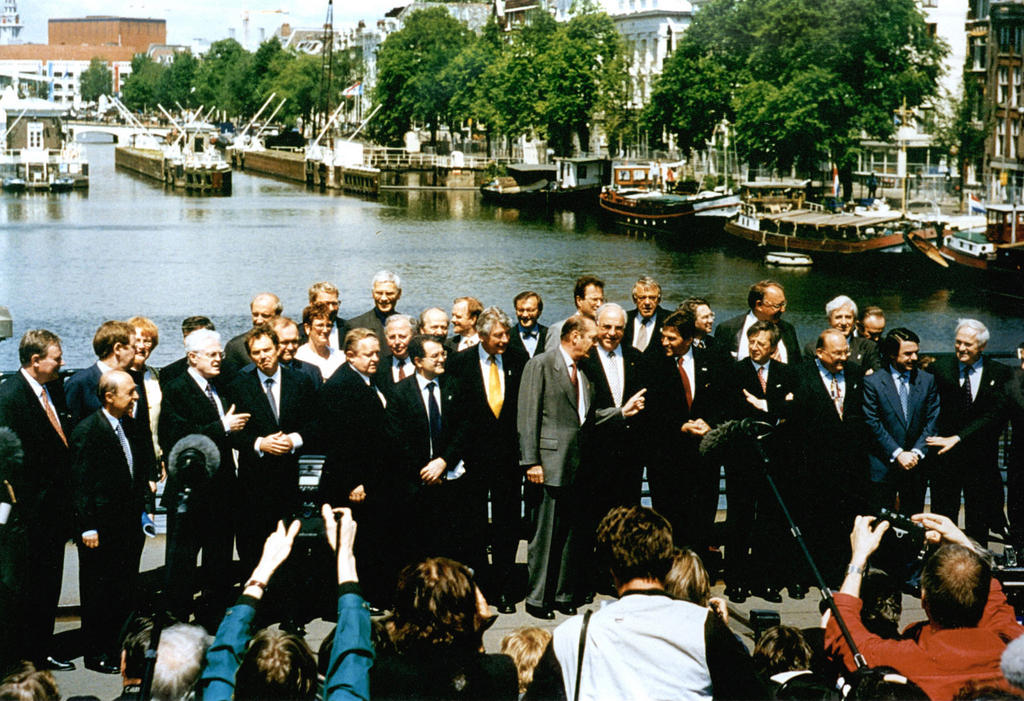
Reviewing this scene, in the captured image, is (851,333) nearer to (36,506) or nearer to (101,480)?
(101,480)

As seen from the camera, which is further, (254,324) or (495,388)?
(254,324)

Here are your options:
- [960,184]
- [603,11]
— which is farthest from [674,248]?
[603,11]

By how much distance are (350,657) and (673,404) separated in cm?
367

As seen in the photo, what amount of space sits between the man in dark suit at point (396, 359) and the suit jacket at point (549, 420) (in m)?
0.56

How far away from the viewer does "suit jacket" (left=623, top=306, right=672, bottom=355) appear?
6426mm

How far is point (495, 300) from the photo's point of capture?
129ft

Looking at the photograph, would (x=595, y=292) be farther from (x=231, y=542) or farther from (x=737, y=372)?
(x=231, y=542)

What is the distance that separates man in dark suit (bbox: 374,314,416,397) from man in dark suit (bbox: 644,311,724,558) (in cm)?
116

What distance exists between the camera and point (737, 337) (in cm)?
712

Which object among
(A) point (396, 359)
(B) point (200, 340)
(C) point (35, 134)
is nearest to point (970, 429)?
(A) point (396, 359)

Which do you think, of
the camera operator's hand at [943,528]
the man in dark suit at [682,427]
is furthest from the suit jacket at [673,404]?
the camera operator's hand at [943,528]

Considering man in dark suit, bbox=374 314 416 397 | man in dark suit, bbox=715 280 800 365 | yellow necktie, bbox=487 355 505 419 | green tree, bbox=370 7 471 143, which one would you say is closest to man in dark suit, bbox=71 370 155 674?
man in dark suit, bbox=374 314 416 397

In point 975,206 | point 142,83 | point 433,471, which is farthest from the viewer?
point 142,83

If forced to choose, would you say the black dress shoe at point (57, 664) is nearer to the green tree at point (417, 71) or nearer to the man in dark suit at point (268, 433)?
the man in dark suit at point (268, 433)
